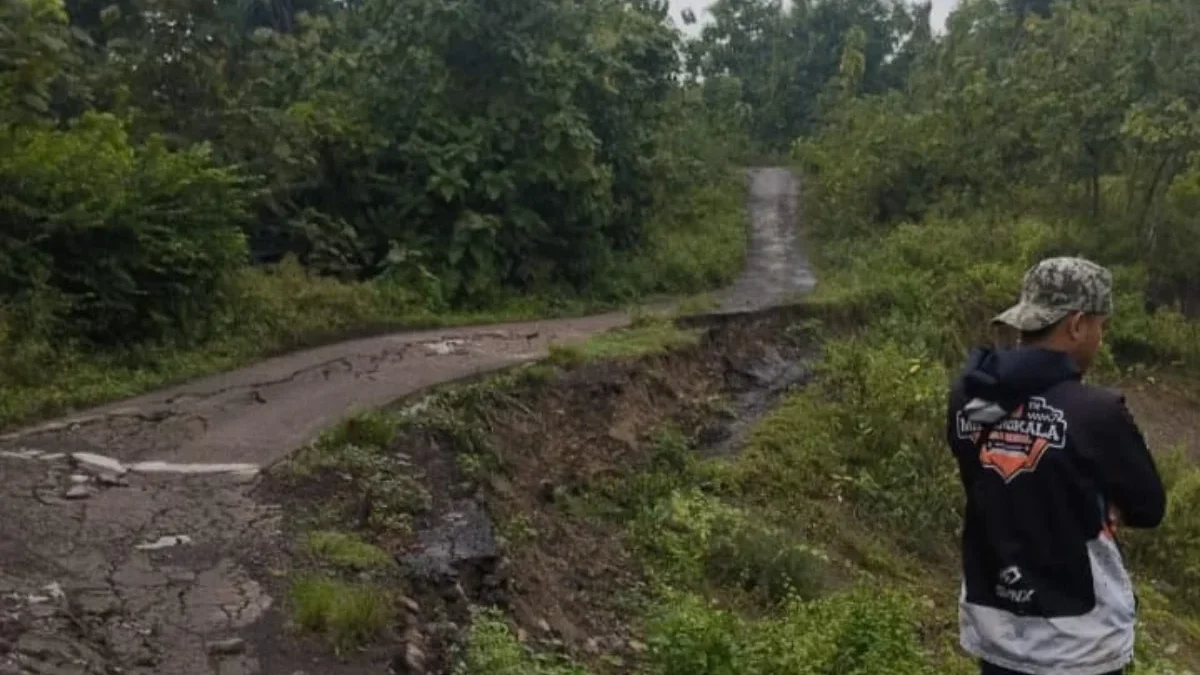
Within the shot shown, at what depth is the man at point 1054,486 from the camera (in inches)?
128

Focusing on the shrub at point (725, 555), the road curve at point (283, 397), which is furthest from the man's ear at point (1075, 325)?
the road curve at point (283, 397)

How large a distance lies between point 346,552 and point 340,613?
40.0 inches

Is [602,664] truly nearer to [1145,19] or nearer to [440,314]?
[440,314]

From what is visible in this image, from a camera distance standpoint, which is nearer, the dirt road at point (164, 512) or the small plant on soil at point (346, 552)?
the dirt road at point (164, 512)

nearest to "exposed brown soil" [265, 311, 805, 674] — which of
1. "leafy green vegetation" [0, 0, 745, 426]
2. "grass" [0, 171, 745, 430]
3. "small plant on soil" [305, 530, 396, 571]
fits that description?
"small plant on soil" [305, 530, 396, 571]

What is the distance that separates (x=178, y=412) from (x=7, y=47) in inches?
114

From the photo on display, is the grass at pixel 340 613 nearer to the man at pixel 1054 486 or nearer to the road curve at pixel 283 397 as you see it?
the road curve at pixel 283 397

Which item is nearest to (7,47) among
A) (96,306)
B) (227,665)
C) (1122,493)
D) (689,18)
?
(96,306)

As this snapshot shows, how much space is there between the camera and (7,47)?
31.6 feet

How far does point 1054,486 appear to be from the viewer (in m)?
3.31

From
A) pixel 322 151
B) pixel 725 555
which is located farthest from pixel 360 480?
pixel 322 151

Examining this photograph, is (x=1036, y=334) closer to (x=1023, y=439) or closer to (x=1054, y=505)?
(x=1023, y=439)

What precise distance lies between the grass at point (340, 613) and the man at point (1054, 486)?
309 centimetres

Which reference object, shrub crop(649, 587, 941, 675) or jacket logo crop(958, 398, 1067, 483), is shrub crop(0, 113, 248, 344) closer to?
shrub crop(649, 587, 941, 675)
